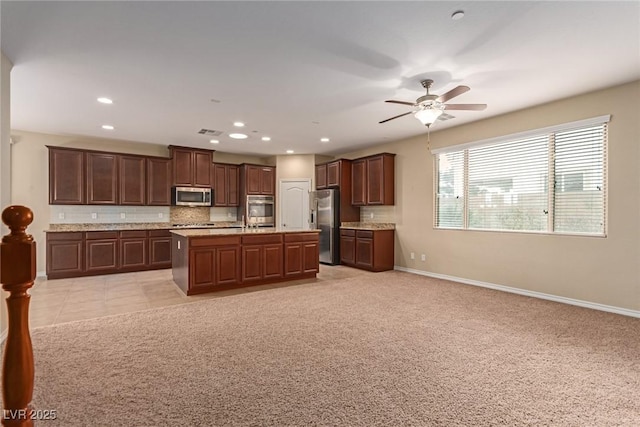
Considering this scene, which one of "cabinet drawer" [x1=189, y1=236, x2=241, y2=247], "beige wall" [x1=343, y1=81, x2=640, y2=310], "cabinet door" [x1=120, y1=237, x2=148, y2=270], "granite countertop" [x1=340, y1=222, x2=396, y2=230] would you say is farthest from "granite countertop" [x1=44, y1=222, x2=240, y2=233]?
"beige wall" [x1=343, y1=81, x2=640, y2=310]

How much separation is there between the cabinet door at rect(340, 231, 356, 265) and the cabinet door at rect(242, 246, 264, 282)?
2.39 m

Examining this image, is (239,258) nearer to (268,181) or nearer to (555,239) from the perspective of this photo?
(268,181)

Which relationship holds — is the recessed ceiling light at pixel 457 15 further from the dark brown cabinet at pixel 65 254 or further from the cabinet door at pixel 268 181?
the dark brown cabinet at pixel 65 254

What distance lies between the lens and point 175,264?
17.0ft

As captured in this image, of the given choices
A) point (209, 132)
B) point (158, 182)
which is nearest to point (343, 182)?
point (209, 132)

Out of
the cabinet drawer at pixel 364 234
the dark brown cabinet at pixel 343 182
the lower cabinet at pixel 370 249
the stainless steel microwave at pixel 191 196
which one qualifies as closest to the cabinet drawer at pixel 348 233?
the lower cabinet at pixel 370 249

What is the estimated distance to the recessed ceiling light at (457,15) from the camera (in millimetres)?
2328

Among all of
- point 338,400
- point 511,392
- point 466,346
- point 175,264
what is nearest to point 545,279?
point 466,346

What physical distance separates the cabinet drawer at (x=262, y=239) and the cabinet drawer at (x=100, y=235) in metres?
2.91

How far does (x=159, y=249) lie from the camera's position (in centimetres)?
642

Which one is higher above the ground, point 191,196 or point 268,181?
point 268,181

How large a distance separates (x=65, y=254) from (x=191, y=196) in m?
2.44

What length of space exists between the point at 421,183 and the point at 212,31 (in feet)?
15.1

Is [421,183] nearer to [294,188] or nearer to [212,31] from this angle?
[294,188]
